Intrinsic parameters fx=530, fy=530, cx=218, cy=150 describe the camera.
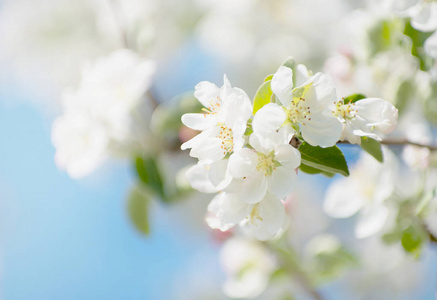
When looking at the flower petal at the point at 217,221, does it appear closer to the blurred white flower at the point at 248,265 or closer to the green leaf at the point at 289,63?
the green leaf at the point at 289,63

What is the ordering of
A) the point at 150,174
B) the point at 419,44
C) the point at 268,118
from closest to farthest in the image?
the point at 268,118 → the point at 419,44 → the point at 150,174

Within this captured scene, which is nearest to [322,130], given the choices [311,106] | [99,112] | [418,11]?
[311,106]

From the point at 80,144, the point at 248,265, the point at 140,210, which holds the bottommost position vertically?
the point at 248,265

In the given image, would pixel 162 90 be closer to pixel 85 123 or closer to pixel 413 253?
pixel 85 123

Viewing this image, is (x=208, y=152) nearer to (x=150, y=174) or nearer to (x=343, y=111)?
(x=343, y=111)

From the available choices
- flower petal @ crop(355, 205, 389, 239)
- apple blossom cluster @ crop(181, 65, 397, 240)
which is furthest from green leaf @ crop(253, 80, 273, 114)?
flower petal @ crop(355, 205, 389, 239)

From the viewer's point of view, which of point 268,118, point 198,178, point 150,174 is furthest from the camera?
point 150,174

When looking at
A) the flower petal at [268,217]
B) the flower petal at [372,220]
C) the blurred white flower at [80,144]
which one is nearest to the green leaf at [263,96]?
the flower petal at [268,217]

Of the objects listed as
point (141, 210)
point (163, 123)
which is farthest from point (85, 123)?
point (141, 210)
